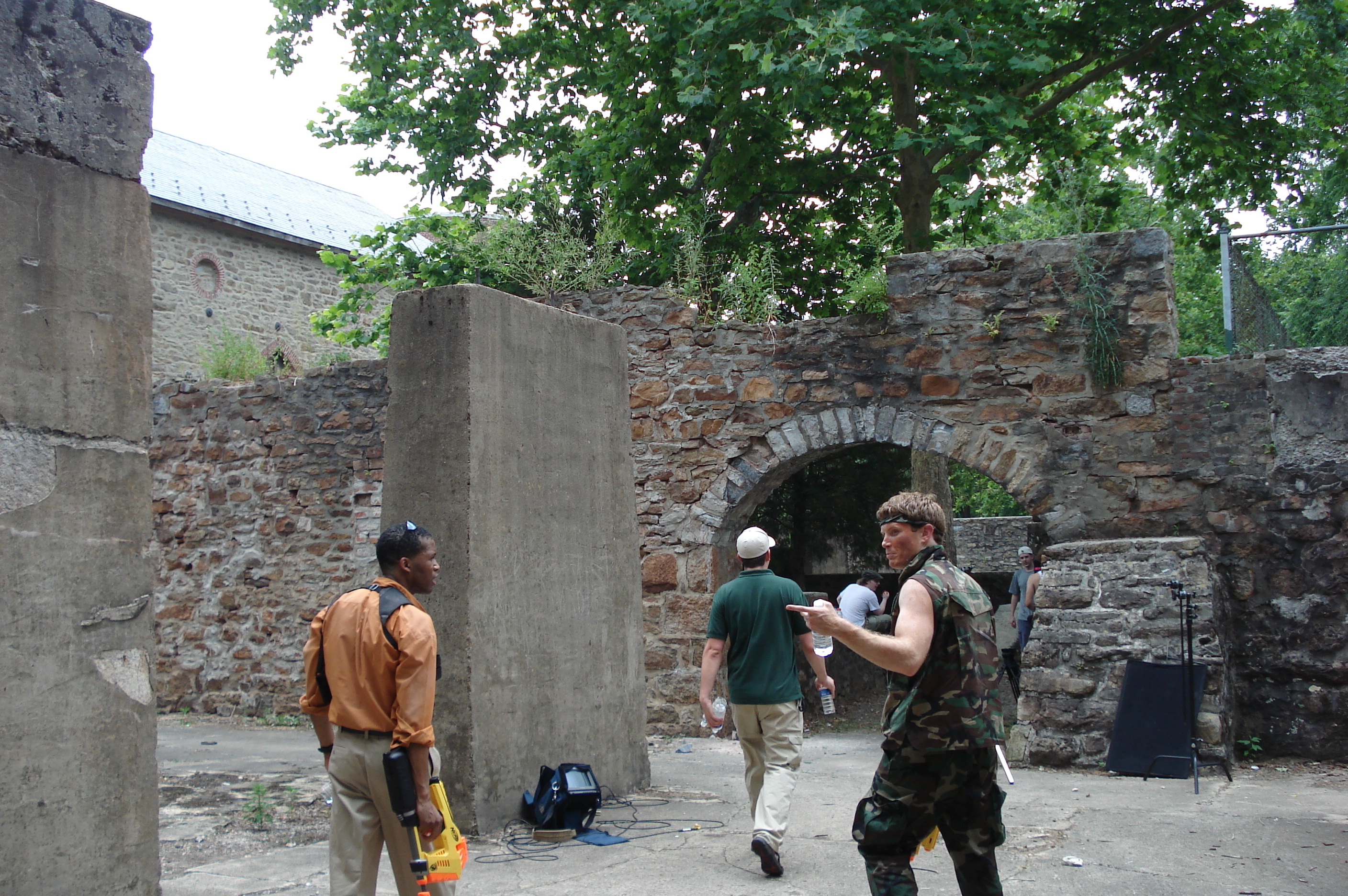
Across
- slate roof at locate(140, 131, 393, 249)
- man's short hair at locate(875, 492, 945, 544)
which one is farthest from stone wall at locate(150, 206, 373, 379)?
man's short hair at locate(875, 492, 945, 544)

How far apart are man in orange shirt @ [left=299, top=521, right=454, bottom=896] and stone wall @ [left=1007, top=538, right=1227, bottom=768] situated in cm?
481

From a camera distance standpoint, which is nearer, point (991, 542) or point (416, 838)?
point (416, 838)

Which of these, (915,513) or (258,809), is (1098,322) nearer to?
(915,513)

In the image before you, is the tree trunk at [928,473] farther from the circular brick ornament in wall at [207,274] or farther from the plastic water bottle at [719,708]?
the circular brick ornament in wall at [207,274]

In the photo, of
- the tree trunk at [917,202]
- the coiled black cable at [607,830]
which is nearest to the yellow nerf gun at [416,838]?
the coiled black cable at [607,830]

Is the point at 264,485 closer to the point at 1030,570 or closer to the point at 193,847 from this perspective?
the point at 193,847

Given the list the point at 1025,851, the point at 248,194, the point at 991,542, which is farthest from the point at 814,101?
the point at 248,194

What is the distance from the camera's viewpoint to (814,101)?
9.65 meters

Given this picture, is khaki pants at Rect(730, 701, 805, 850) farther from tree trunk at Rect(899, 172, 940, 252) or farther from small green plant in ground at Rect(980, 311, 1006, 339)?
tree trunk at Rect(899, 172, 940, 252)

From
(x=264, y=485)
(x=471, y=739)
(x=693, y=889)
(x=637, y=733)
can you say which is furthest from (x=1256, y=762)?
(x=264, y=485)

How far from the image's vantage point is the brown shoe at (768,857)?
14.5 feet

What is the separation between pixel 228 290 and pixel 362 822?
58.4 feet

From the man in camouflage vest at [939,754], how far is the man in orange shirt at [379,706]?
1196mm

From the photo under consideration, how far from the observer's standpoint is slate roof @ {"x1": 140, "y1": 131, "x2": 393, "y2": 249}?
19062 millimetres
